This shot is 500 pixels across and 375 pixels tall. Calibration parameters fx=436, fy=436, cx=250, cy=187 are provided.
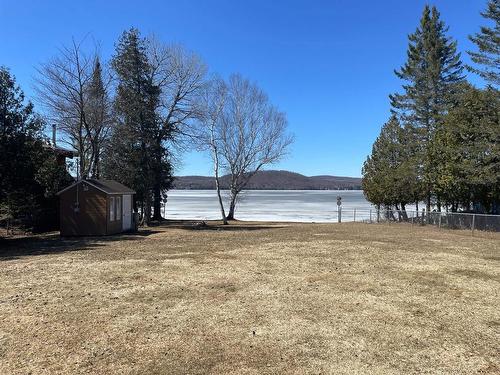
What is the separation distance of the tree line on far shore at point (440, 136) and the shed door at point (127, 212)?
17432 mm

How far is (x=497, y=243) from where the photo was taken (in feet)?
51.8

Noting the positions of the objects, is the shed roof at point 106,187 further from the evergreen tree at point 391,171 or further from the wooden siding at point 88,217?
the evergreen tree at point 391,171

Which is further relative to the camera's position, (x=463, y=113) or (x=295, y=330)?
(x=463, y=113)

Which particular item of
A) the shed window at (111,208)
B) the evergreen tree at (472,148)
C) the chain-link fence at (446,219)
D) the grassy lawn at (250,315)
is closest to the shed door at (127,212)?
the shed window at (111,208)

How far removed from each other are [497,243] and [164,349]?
1482cm

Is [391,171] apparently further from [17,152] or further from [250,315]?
[250,315]

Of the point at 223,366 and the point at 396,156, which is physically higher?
the point at 396,156

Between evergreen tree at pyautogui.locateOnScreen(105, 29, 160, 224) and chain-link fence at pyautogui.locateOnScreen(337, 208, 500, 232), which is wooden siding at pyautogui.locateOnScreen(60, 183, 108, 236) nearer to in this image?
evergreen tree at pyautogui.locateOnScreen(105, 29, 160, 224)

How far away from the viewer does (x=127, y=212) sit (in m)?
21.4

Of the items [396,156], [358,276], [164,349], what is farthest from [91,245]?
[396,156]

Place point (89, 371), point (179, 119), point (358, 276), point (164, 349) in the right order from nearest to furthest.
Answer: point (89, 371) → point (164, 349) → point (358, 276) → point (179, 119)

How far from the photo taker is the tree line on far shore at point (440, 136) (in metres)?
23.2

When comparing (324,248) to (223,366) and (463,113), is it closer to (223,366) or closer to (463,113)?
(223,366)

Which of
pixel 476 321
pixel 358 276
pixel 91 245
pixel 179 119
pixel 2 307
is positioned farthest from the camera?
pixel 179 119
